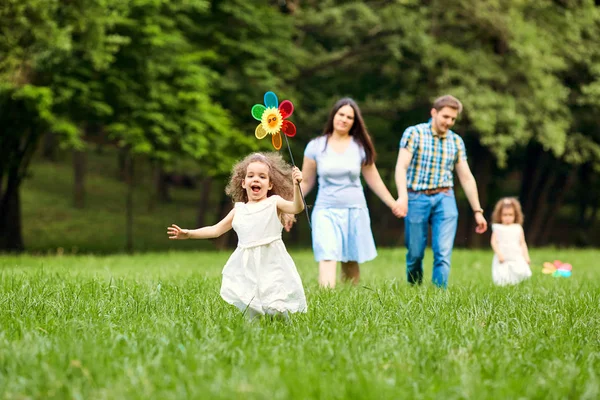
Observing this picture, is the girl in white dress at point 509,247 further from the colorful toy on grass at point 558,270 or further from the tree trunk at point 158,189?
the tree trunk at point 158,189

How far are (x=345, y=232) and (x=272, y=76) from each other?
14118mm

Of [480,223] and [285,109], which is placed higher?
[285,109]

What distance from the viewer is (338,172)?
8.72 m

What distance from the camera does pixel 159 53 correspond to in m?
20.5

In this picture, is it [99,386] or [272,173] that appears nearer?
[99,386]

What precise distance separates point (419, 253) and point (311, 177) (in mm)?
1486

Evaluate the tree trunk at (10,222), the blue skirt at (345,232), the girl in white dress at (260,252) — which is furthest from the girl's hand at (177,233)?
the tree trunk at (10,222)

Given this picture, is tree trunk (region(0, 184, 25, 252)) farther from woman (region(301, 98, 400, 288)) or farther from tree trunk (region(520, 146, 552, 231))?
tree trunk (region(520, 146, 552, 231))

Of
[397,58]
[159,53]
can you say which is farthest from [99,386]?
[397,58]

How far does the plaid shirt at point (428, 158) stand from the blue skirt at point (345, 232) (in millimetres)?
718

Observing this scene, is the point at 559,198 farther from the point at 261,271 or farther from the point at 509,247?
Answer: the point at 261,271

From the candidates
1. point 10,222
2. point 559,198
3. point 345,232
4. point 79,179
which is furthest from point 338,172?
point 79,179

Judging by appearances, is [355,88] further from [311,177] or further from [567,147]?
[311,177]

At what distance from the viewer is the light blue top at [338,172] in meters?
8.72
